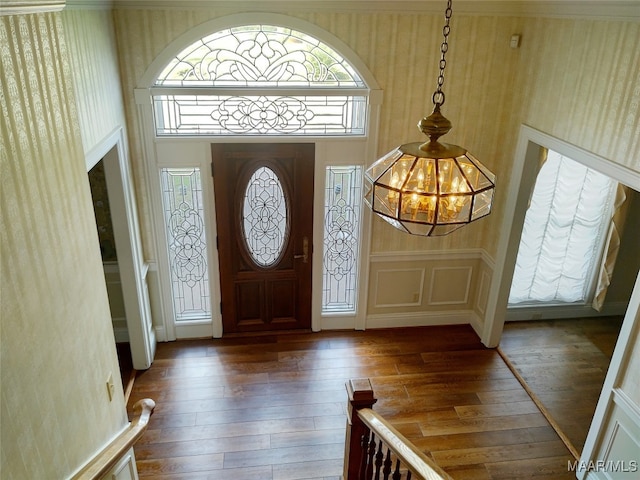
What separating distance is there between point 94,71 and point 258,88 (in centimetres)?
133

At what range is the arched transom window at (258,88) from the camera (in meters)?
4.06

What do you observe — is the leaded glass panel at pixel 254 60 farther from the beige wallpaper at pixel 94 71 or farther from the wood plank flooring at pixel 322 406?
the wood plank flooring at pixel 322 406

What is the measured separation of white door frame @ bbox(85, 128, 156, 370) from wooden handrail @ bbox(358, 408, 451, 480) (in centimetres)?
246

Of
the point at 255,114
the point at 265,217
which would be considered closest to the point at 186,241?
the point at 265,217

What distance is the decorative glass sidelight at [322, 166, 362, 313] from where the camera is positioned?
466 centimetres

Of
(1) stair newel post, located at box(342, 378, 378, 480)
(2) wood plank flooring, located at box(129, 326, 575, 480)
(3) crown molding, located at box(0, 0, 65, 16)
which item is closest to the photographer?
(3) crown molding, located at box(0, 0, 65, 16)

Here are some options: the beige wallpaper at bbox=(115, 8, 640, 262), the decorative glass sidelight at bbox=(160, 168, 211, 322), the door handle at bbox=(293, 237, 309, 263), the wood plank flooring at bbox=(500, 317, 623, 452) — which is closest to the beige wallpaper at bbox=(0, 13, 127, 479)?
the beige wallpaper at bbox=(115, 8, 640, 262)

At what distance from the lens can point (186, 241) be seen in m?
4.68

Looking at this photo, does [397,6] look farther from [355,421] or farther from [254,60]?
[355,421]

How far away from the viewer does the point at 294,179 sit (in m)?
4.60

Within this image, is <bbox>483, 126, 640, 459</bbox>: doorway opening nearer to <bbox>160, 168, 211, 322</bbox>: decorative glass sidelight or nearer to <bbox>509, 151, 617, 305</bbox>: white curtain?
<bbox>509, 151, 617, 305</bbox>: white curtain

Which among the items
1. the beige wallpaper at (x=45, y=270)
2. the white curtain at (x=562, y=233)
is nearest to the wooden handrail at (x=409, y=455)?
the beige wallpaper at (x=45, y=270)

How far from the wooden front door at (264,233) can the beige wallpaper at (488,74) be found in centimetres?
69

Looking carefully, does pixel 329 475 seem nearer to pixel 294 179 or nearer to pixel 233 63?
pixel 294 179
